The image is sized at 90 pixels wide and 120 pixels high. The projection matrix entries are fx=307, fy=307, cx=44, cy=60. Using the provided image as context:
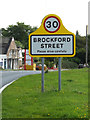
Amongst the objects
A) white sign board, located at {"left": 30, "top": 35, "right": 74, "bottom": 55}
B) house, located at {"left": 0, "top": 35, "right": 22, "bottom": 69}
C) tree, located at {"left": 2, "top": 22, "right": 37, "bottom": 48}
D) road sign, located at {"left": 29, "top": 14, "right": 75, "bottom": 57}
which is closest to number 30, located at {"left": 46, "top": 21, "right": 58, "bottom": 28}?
road sign, located at {"left": 29, "top": 14, "right": 75, "bottom": 57}

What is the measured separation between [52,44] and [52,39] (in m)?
0.21

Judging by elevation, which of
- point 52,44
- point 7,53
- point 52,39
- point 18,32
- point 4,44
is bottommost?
point 7,53

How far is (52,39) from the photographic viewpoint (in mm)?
12922

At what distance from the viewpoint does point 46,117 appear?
8242 millimetres

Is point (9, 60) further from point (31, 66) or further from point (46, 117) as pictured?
point (46, 117)

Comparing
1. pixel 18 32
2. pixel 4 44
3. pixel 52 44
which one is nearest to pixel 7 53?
pixel 4 44

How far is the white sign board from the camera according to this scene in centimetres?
1295

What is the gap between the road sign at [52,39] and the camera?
12914 mm

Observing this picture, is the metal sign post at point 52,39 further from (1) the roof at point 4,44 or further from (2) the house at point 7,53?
(1) the roof at point 4,44

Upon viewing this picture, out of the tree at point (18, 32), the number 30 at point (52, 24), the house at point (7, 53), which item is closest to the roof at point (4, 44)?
the house at point (7, 53)

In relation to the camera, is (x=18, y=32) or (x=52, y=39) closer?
(x=52, y=39)

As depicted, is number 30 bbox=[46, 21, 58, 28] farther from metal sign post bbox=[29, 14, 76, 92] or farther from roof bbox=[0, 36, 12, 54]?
roof bbox=[0, 36, 12, 54]

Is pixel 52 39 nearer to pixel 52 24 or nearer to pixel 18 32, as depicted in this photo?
pixel 52 24

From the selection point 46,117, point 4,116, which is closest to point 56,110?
point 46,117
